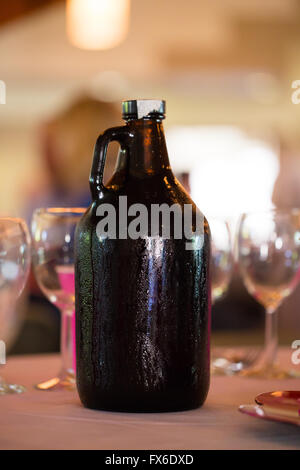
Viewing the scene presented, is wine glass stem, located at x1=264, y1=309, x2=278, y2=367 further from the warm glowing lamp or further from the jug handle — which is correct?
the warm glowing lamp

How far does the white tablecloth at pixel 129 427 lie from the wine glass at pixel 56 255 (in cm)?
11

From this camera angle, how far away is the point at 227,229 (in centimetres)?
95

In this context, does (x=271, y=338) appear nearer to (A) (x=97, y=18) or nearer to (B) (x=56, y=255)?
(B) (x=56, y=255)

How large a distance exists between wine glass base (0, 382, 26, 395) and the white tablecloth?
0.07 feet

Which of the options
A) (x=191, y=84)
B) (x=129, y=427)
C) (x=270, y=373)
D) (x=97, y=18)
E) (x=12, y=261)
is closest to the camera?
(x=129, y=427)

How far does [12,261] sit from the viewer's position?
0.78 m

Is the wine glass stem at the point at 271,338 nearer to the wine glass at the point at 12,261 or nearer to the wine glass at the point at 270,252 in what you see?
the wine glass at the point at 270,252

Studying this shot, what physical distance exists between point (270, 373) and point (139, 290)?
1.05 ft

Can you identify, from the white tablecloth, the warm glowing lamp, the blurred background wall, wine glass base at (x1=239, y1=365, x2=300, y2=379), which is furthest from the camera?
the blurred background wall

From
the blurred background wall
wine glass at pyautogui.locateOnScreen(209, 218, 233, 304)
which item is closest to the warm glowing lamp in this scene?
the blurred background wall

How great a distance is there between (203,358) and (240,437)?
0.12m

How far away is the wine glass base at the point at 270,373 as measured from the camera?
0.90 metres

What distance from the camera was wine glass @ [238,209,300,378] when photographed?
0.92m

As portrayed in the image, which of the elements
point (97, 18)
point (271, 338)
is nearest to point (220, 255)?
point (271, 338)
